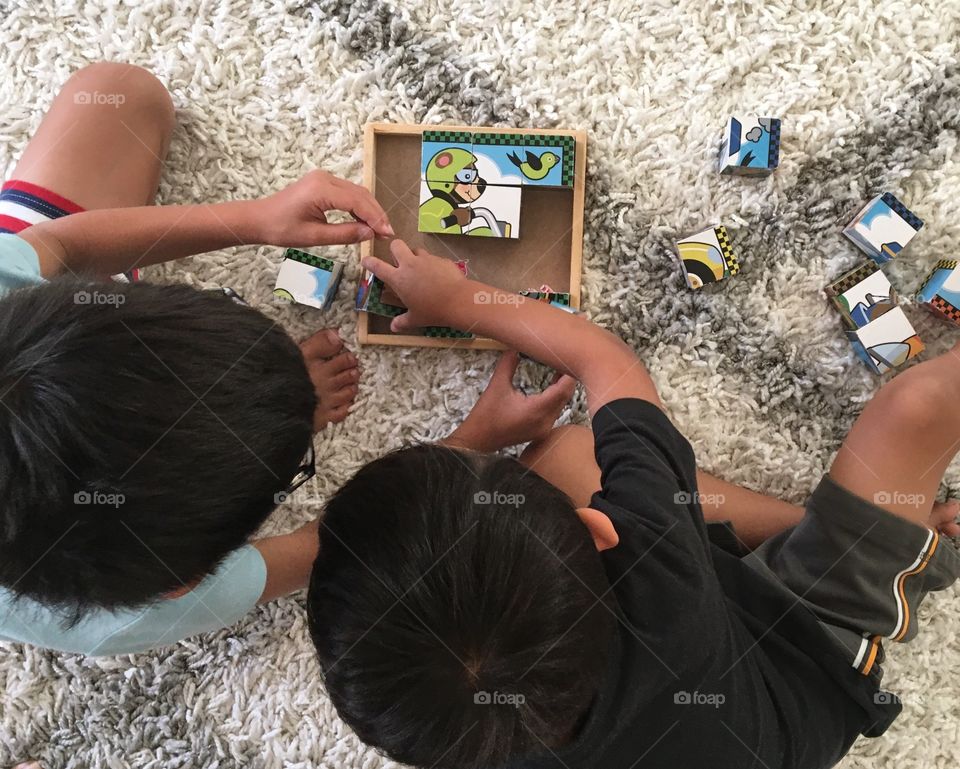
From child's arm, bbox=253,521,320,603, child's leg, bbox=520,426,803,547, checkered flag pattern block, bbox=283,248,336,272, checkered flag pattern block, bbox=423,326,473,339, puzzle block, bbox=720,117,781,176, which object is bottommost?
child's arm, bbox=253,521,320,603

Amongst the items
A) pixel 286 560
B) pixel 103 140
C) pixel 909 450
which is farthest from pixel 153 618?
pixel 909 450

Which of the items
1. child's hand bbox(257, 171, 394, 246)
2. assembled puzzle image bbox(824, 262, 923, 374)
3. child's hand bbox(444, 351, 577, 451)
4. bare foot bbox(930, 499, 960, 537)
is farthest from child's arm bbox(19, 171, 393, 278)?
bare foot bbox(930, 499, 960, 537)

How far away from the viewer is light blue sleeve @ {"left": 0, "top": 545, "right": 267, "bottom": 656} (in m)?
0.66

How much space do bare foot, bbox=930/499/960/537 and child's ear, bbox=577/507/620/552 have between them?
0.51m

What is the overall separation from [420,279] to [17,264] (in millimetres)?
400

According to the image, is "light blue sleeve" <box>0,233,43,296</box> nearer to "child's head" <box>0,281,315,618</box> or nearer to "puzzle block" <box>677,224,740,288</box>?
"child's head" <box>0,281,315,618</box>

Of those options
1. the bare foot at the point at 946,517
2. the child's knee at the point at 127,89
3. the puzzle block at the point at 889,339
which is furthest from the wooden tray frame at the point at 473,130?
the bare foot at the point at 946,517

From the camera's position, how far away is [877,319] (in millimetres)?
856

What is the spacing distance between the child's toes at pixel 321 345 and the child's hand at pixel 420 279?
0.11 meters

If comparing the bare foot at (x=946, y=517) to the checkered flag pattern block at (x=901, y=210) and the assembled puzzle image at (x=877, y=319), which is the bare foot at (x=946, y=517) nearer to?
the assembled puzzle image at (x=877, y=319)

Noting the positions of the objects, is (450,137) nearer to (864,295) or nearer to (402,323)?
(402,323)

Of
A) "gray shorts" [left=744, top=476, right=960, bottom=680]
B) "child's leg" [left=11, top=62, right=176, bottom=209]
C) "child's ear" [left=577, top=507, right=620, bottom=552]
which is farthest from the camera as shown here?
"child's leg" [left=11, top=62, right=176, bottom=209]

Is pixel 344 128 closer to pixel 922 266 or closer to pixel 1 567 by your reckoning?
pixel 1 567

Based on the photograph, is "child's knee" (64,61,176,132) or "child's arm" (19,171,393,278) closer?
"child's arm" (19,171,393,278)
